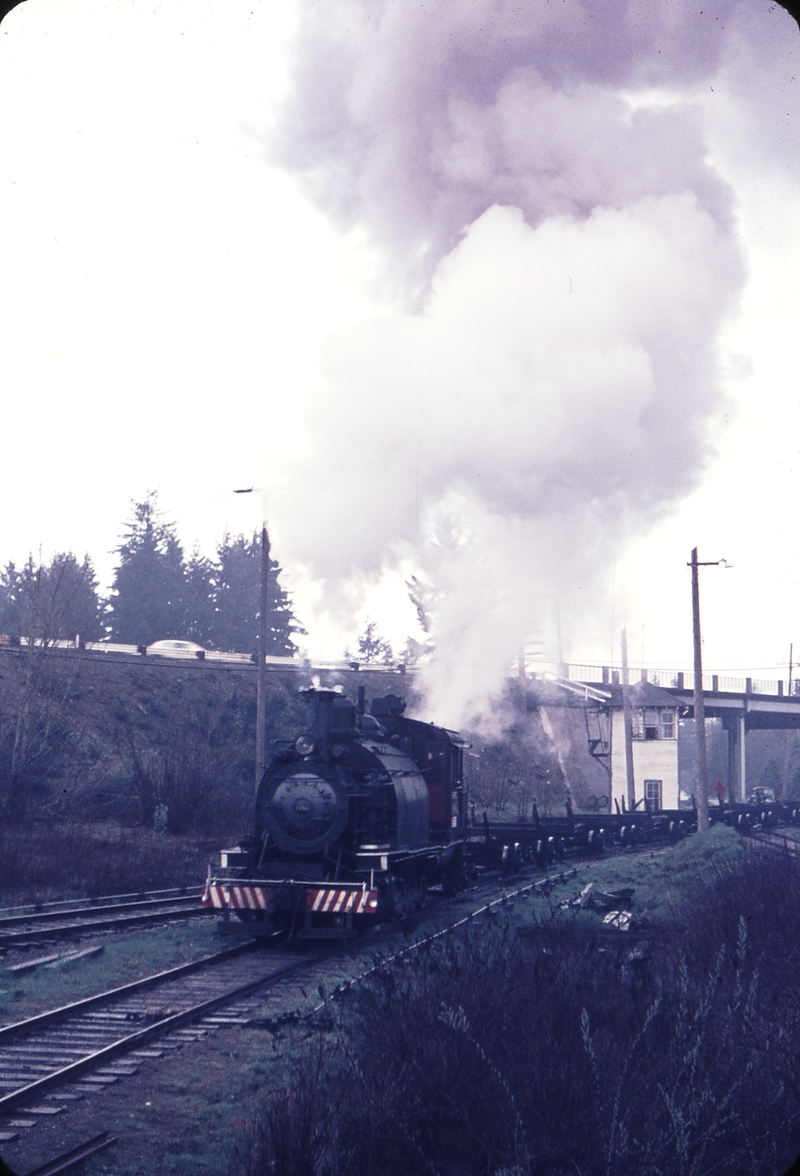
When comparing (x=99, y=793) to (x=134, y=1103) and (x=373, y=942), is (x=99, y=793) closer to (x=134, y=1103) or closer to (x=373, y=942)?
(x=373, y=942)

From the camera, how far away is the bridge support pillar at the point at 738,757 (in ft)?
200

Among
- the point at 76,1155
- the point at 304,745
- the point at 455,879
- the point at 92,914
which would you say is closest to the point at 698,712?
the point at 455,879

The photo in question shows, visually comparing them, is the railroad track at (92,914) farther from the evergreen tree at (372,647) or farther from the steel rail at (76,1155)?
the evergreen tree at (372,647)

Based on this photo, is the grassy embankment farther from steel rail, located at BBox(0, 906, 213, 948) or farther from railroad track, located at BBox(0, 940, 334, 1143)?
steel rail, located at BBox(0, 906, 213, 948)

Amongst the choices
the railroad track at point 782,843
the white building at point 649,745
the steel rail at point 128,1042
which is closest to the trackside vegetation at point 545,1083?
the steel rail at point 128,1042

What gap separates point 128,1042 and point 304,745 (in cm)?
636

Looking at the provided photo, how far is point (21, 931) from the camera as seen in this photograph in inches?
589

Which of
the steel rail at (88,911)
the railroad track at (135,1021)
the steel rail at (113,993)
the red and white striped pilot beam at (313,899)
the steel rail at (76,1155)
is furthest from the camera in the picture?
the steel rail at (88,911)

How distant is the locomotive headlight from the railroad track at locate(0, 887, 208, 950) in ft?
13.4

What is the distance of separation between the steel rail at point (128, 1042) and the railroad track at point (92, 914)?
14.5 feet

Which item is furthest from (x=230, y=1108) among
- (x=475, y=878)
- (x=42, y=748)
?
(x=42, y=748)

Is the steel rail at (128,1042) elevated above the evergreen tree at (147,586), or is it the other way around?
the evergreen tree at (147,586)

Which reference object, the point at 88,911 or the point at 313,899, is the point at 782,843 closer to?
the point at 313,899

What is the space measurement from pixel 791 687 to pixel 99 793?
47.8 m
